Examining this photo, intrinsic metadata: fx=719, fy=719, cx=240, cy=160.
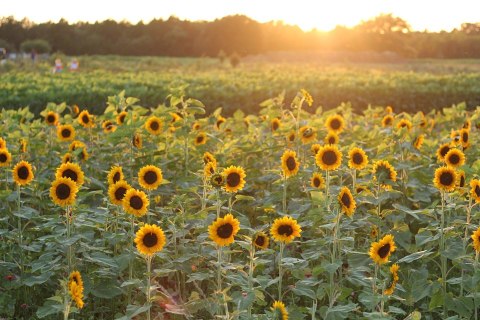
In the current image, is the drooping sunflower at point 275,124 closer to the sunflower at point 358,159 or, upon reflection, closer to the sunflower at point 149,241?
the sunflower at point 358,159

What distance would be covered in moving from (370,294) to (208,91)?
47.5 feet

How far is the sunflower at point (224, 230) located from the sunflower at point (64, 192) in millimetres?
848

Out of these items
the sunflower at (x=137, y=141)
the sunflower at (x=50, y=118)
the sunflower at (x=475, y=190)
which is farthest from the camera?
the sunflower at (x=50, y=118)

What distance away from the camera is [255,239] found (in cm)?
394

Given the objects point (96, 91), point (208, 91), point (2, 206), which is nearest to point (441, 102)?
point (208, 91)

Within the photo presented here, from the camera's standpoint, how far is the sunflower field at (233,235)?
3.89 m

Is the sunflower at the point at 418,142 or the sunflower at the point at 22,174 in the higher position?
the sunflower at the point at 22,174

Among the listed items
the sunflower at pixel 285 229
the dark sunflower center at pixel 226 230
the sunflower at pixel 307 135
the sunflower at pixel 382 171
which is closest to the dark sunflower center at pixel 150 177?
the dark sunflower center at pixel 226 230

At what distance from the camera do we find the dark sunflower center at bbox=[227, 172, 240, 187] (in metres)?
4.17

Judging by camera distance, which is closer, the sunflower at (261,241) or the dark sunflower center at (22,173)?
the sunflower at (261,241)

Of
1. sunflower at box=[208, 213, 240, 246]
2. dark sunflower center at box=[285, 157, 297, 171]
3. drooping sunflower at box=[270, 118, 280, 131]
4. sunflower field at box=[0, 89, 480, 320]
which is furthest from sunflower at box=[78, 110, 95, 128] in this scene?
sunflower at box=[208, 213, 240, 246]

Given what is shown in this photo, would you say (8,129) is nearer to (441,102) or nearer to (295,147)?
(295,147)

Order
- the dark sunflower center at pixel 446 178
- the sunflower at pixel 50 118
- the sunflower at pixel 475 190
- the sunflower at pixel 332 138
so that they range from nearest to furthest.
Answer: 1. the sunflower at pixel 475 190
2. the dark sunflower center at pixel 446 178
3. the sunflower at pixel 332 138
4. the sunflower at pixel 50 118

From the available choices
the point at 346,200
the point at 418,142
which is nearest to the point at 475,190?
the point at 346,200
